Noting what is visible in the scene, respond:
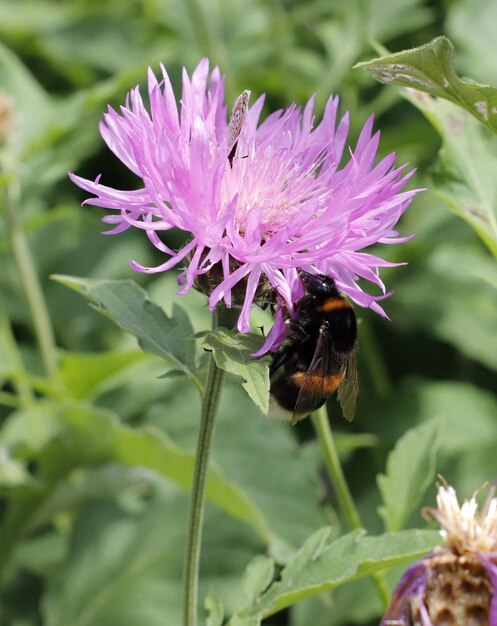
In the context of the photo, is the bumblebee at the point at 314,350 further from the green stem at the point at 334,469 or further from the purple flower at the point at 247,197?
the green stem at the point at 334,469

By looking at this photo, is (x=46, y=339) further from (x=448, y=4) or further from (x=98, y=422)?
(x=448, y=4)

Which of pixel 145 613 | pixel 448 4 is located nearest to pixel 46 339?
pixel 145 613

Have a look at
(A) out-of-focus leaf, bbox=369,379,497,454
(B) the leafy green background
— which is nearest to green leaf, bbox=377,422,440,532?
(B) the leafy green background

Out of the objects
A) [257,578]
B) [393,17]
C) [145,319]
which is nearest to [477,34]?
[393,17]

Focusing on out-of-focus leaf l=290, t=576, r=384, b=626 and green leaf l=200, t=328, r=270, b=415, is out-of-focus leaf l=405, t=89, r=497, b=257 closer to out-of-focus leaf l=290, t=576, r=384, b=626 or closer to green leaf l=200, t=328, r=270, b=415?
green leaf l=200, t=328, r=270, b=415

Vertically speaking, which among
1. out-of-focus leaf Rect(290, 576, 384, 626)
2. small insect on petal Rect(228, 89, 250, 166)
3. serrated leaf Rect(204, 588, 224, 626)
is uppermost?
small insect on petal Rect(228, 89, 250, 166)

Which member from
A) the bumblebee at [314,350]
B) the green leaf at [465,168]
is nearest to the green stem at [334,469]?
the bumblebee at [314,350]
